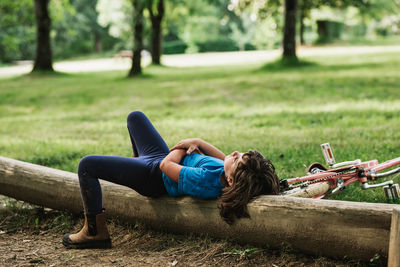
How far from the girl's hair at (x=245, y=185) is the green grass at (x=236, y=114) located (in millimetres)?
1351

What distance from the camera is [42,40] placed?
2425cm

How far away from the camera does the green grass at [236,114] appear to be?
718cm

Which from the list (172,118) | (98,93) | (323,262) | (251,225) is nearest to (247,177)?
(251,225)

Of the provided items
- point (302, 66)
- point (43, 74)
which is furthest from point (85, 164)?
point (43, 74)

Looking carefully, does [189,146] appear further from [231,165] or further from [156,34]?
[156,34]

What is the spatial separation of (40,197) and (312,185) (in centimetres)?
267

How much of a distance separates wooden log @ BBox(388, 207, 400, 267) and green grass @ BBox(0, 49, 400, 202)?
163 centimetres

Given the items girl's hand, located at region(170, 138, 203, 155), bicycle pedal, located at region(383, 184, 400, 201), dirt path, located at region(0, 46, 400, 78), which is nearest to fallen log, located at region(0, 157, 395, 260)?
girl's hand, located at region(170, 138, 203, 155)

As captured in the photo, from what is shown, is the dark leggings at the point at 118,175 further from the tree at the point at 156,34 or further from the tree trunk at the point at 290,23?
the tree at the point at 156,34

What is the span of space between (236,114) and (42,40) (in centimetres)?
1660

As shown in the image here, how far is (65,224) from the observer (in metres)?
4.83

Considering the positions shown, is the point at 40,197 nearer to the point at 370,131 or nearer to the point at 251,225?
the point at 251,225

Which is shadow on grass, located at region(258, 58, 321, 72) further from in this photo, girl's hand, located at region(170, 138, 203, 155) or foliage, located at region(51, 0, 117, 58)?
foliage, located at region(51, 0, 117, 58)

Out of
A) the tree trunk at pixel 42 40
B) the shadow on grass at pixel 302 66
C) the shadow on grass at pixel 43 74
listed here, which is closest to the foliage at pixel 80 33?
the tree trunk at pixel 42 40
